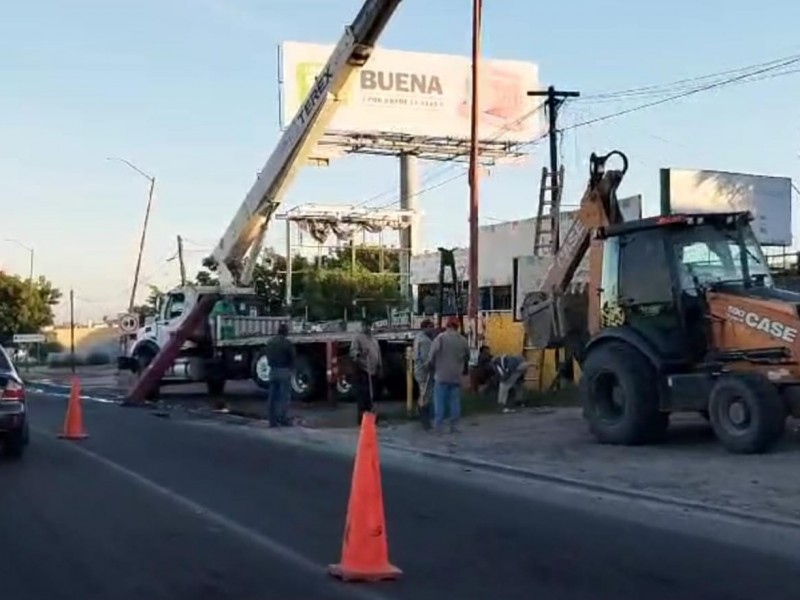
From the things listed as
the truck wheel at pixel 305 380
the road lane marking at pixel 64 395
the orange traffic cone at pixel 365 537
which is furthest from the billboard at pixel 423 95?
the orange traffic cone at pixel 365 537

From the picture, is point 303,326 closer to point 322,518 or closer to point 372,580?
point 322,518

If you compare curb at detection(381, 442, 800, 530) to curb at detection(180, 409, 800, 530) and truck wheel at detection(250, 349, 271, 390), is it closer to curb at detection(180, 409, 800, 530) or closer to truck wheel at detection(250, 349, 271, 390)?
curb at detection(180, 409, 800, 530)

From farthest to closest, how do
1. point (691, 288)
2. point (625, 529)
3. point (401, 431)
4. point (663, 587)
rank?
point (401, 431) < point (691, 288) < point (625, 529) < point (663, 587)

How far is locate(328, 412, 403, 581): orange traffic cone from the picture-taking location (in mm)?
8508

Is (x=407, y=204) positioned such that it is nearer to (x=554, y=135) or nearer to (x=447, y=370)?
(x=554, y=135)

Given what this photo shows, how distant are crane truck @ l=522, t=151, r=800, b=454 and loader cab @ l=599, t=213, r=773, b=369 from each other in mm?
13

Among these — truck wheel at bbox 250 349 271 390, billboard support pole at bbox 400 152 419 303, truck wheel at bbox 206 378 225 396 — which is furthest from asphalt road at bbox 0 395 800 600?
billboard support pole at bbox 400 152 419 303

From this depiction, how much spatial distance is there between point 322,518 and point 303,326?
69.8ft

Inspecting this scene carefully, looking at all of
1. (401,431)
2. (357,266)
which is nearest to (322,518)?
(401,431)

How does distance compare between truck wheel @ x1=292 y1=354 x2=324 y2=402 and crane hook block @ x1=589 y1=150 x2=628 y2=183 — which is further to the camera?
truck wheel @ x1=292 y1=354 x2=324 y2=402

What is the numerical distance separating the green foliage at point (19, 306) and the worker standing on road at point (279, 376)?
63.2 metres

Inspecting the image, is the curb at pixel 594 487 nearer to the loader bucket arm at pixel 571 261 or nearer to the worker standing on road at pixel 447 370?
the worker standing on road at pixel 447 370

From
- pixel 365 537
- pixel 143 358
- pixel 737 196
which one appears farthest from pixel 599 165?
pixel 737 196

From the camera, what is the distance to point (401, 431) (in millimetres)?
19938
